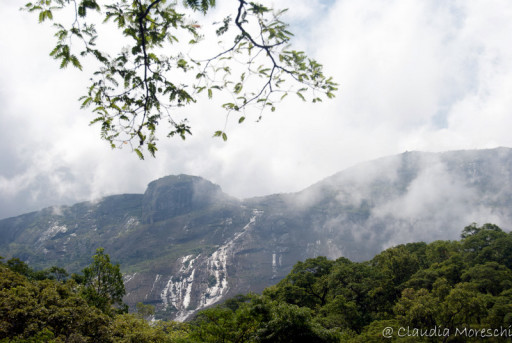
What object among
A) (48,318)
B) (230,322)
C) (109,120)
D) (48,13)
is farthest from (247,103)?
(48,318)

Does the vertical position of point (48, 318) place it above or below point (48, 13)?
below

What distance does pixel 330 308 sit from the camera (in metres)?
28.0

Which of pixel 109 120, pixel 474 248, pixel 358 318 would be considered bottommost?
pixel 358 318

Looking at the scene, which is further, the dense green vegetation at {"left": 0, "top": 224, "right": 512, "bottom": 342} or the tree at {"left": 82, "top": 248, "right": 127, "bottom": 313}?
the tree at {"left": 82, "top": 248, "right": 127, "bottom": 313}

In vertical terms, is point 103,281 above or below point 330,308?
above

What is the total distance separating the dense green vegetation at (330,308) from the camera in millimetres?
12875

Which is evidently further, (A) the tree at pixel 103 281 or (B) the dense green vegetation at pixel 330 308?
(A) the tree at pixel 103 281

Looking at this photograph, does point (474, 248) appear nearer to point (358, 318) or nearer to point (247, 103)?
point (358, 318)

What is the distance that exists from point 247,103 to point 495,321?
26.5 m

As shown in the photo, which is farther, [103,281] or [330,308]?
[330,308]

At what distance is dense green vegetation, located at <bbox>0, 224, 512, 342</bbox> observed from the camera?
12.9m

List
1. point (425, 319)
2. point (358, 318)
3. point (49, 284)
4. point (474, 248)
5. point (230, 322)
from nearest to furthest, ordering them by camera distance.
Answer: point (230, 322) → point (49, 284) → point (425, 319) → point (358, 318) → point (474, 248)

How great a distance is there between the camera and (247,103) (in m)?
4.26

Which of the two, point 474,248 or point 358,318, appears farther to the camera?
point 474,248
